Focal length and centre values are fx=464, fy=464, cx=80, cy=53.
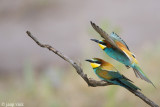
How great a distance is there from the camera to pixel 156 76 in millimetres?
3652

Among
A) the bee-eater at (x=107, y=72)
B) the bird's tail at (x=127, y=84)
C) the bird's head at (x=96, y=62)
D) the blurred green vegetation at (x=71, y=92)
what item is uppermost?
the blurred green vegetation at (x=71, y=92)

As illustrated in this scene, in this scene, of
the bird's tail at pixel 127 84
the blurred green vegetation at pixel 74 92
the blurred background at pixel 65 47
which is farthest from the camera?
the blurred background at pixel 65 47

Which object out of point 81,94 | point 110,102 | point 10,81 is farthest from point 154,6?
point 110,102

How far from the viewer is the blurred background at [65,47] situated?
3678 mm

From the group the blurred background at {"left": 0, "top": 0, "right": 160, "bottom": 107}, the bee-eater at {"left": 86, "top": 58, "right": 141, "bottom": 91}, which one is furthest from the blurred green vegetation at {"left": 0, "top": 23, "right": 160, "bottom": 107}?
the bee-eater at {"left": 86, "top": 58, "right": 141, "bottom": 91}

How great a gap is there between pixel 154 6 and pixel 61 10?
1.53 metres

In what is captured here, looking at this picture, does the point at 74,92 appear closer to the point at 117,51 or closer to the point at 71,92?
the point at 71,92

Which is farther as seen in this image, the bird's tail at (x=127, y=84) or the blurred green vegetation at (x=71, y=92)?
the blurred green vegetation at (x=71, y=92)

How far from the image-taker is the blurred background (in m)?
3.68

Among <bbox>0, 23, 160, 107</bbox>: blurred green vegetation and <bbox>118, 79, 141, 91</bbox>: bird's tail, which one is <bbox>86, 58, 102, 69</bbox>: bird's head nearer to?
<bbox>118, 79, 141, 91</bbox>: bird's tail

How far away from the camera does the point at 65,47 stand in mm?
6105

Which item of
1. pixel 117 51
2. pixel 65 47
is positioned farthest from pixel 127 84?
pixel 65 47

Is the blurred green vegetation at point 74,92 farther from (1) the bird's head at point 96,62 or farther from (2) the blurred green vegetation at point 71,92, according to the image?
(1) the bird's head at point 96,62

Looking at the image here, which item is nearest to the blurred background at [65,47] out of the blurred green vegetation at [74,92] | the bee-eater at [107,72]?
the blurred green vegetation at [74,92]
